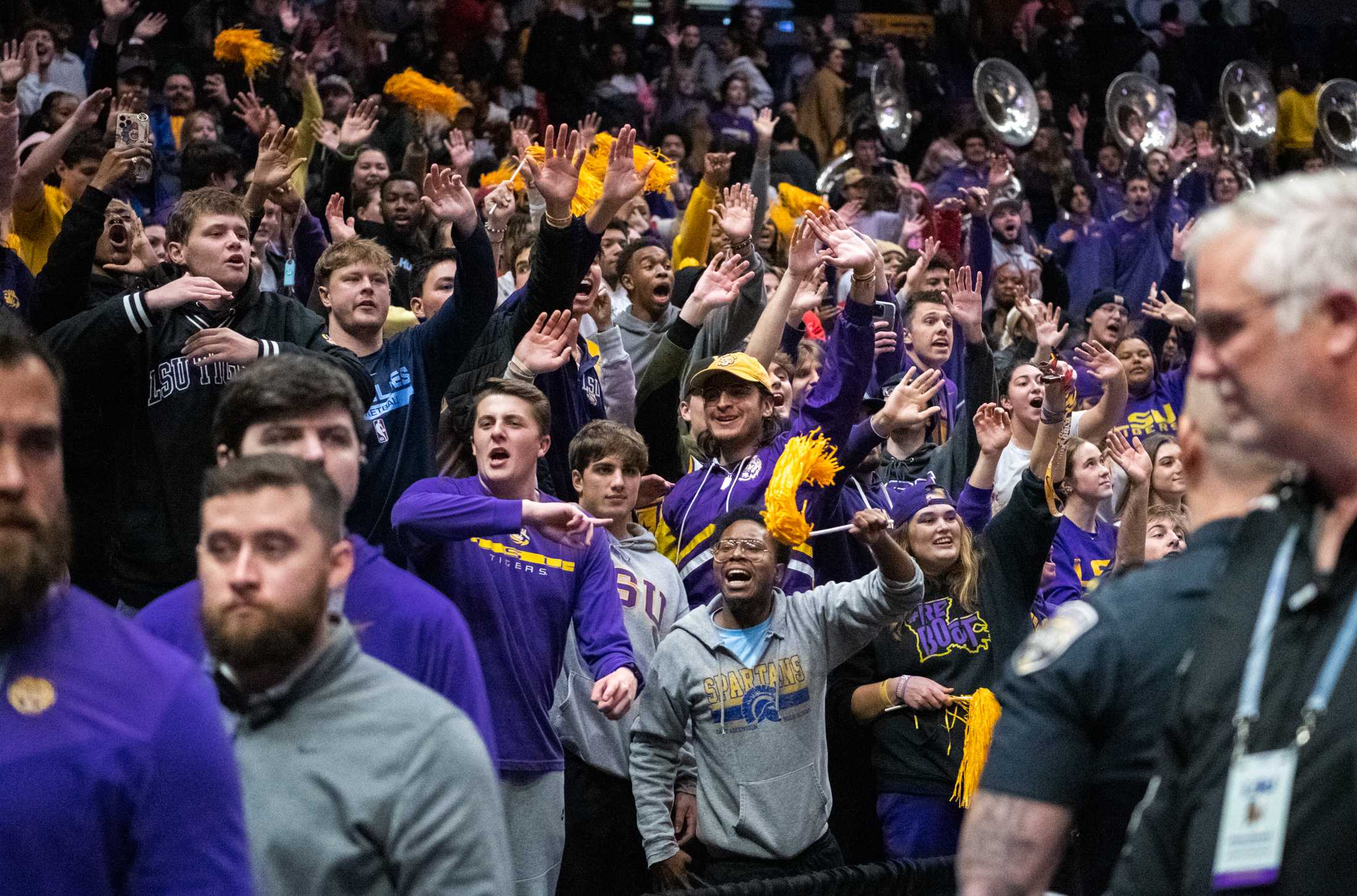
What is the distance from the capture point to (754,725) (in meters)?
5.10

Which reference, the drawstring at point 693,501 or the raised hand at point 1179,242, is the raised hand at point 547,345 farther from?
the raised hand at point 1179,242

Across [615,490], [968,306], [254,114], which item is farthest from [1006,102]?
[615,490]

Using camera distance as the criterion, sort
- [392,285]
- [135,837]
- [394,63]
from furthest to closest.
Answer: [394,63] < [392,285] < [135,837]

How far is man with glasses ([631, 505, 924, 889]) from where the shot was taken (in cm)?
504

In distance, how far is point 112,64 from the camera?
959 centimetres

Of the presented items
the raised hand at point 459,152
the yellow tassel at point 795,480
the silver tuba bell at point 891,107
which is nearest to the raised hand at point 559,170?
the yellow tassel at point 795,480

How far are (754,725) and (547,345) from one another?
135cm

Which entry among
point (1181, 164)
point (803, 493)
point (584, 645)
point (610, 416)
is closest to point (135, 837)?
point (584, 645)

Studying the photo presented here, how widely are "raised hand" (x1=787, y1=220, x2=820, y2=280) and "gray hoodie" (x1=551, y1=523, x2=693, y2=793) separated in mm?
1282

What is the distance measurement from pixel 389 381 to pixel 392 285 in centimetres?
244

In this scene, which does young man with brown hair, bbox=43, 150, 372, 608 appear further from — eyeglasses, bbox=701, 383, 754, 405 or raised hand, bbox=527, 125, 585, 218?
eyeglasses, bbox=701, 383, 754, 405

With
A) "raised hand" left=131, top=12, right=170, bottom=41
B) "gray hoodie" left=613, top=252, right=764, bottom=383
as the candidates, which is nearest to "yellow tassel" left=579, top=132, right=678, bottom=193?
"gray hoodie" left=613, top=252, right=764, bottom=383

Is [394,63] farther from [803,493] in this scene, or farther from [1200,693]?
[1200,693]

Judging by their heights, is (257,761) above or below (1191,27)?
below
